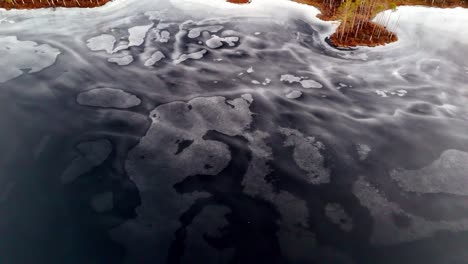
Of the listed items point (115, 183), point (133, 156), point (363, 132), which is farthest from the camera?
point (363, 132)

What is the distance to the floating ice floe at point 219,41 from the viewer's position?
2819cm

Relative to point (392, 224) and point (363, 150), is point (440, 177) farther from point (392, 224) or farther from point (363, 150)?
point (392, 224)

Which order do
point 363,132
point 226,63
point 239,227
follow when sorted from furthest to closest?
point 226,63, point 363,132, point 239,227

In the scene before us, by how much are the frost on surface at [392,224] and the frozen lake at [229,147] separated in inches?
2.4

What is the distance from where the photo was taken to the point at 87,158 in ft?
57.0

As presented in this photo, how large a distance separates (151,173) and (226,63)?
40.3 ft

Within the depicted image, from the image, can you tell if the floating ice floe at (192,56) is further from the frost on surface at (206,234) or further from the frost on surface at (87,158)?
the frost on surface at (206,234)

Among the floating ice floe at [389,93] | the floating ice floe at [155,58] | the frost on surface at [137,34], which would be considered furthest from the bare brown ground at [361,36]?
the frost on surface at [137,34]

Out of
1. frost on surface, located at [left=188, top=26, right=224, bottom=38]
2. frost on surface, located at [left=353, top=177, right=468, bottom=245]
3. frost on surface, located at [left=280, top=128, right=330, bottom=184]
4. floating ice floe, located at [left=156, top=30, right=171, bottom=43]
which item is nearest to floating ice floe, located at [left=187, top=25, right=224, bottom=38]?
frost on surface, located at [left=188, top=26, right=224, bottom=38]

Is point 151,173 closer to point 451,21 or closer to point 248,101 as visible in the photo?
point 248,101

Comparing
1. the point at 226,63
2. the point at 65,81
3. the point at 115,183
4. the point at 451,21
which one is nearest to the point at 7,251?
the point at 115,183

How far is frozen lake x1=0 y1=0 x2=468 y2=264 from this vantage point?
1375 cm

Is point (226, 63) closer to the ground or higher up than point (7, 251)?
higher up

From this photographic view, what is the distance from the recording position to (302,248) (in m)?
13.4
